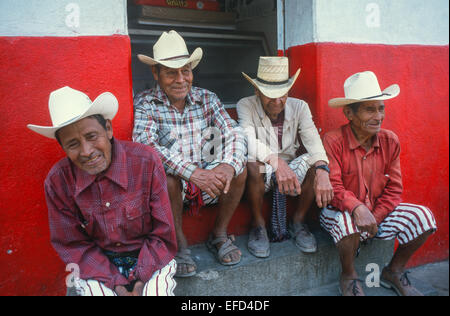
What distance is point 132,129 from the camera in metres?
3.01

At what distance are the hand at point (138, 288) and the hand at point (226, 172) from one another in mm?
892

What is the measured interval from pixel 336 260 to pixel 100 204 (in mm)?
2115

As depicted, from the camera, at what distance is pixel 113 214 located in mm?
2354

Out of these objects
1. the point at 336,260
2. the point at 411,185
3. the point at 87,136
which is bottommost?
the point at 336,260

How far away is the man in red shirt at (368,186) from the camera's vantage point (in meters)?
3.04

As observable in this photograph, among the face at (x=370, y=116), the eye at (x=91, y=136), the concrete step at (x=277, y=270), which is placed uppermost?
the face at (x=370, y=116)

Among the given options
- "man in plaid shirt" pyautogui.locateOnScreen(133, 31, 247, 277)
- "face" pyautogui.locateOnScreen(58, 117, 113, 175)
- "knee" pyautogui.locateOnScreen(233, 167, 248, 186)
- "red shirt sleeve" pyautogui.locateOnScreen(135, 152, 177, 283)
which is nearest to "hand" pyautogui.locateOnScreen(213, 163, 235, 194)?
"man in plaid shirt" pyautogui.locateOnScreen(133, 31, 247, 277)

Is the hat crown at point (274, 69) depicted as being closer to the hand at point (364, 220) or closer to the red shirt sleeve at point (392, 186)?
the red shirt sleeve at point (392, 186)

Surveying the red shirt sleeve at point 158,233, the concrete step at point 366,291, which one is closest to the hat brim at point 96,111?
the red shirt sleeve at point 158,233

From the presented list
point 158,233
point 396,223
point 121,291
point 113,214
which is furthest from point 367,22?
point 121,291

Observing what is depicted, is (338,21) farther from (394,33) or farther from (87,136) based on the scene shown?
(87,136)

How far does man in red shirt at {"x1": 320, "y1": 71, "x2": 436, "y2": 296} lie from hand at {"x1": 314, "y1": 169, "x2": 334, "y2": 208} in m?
0.09

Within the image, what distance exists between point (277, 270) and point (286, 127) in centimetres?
122

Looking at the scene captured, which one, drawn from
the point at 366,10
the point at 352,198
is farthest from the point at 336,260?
the point at 366,10
